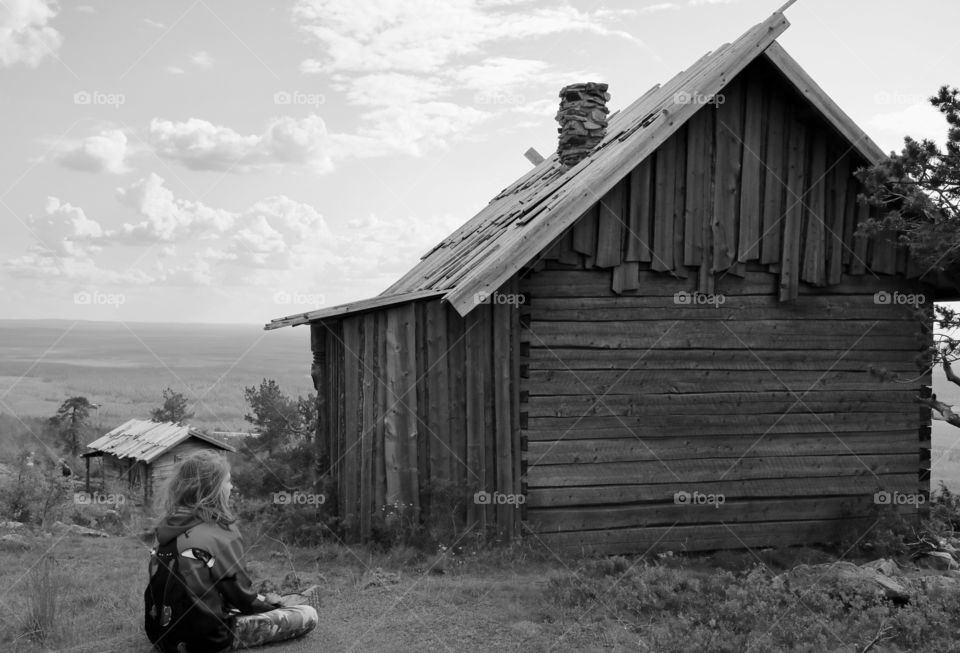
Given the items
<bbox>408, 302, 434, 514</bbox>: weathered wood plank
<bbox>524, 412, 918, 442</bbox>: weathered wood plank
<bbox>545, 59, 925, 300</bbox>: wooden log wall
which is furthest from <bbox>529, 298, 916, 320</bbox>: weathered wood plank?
<bbox>408, 302, 434, 514</bbox>: weathered wood plank

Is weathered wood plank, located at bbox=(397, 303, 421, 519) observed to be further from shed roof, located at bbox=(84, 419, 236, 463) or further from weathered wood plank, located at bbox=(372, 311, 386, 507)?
shed roof, located at bbox=(84, 419, 236, 463)

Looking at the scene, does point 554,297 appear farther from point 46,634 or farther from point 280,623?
point 46,634

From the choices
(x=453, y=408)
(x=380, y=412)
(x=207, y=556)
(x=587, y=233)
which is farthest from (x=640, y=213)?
(x=207, y=556)

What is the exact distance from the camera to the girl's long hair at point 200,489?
18.2 ft

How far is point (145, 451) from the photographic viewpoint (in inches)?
809

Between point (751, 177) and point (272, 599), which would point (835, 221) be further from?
point (272, 599)

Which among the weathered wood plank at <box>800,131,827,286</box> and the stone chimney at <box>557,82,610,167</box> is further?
the stone chimney at <box>557,82,610,167</box>

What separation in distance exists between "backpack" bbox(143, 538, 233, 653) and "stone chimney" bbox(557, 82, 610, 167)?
32.8ft

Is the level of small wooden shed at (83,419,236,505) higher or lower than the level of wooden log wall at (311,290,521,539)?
lower

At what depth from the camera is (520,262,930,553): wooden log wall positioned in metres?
10.7

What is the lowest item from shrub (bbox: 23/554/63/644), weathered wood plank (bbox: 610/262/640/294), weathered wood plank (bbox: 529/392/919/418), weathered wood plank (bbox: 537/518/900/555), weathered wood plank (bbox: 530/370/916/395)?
weathered wood plank (bbox: 537/518/900/555)

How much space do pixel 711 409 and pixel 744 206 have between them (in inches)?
107

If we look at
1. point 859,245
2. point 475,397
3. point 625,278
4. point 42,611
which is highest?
point 859,245

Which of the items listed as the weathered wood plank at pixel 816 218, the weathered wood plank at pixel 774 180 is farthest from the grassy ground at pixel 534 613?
the weathered wood plank at pixel 816 218
